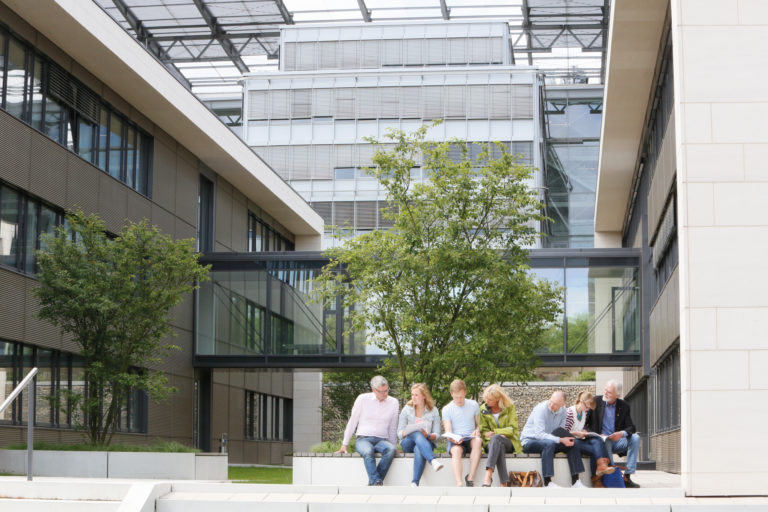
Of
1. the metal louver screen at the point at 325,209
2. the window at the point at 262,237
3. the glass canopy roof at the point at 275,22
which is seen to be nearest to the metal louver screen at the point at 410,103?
the glass canopy roof at the point at 275,22

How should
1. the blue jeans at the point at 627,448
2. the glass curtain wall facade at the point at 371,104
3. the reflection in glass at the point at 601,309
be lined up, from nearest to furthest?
the blue jeans at the point at 627,448, the reflection in glass at the point at 601,309, the glass curtain wall facade at the point at 371,104

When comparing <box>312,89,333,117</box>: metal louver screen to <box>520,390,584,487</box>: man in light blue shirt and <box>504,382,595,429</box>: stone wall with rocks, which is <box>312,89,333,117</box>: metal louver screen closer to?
<box>504,382,595,429</box>: stone wall with rocks

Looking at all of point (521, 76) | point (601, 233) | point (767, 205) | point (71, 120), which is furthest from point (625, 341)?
point (521, 76)

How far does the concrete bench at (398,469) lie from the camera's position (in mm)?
12594

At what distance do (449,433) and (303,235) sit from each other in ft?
96.3

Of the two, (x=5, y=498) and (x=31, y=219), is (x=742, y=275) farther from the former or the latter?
(x=31, y=219)

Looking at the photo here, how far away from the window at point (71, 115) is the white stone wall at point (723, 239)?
13052 mm

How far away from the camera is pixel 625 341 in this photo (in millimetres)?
27969

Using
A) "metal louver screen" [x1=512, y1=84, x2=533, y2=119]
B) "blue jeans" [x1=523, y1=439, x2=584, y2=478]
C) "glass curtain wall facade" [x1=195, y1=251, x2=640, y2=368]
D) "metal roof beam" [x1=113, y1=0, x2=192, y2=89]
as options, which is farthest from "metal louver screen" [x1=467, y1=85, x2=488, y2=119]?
"blue jeans" [x1=523, y1=439, x2=584, y2=478]

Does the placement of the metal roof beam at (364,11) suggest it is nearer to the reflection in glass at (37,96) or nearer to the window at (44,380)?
the reflection in glass at (37,96)

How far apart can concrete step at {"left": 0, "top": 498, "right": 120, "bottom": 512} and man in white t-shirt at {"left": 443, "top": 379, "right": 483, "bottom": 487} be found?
3.87m

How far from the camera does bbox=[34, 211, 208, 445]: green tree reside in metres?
19.9

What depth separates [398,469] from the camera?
13.1 m

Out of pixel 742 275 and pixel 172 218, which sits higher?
pixel 172 218
